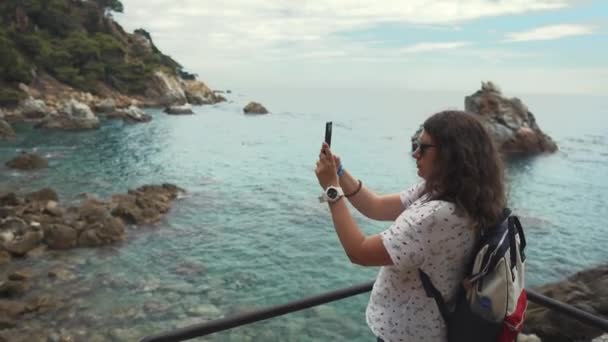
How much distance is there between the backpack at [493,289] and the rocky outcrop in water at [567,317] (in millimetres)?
4510

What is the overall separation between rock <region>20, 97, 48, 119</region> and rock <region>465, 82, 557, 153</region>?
41031 millimetres

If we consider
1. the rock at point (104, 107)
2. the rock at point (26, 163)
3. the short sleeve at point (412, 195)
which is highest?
the rock at point (104, 107)

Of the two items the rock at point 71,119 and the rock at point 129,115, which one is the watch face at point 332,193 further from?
the rock at point 129,115

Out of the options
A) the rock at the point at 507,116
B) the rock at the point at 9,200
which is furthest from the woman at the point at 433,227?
the rock at the point at 507,116

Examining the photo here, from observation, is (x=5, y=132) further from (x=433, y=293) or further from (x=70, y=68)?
(x=433, y=293)

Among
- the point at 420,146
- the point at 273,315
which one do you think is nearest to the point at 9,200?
the point at 273,315

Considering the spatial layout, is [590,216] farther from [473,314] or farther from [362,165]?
[473,314]

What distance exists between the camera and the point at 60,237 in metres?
13.3

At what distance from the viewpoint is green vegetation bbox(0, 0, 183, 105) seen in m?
56.0

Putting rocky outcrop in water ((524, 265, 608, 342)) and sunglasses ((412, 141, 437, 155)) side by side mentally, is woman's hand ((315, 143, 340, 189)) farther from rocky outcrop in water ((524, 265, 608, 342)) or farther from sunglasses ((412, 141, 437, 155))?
rocky outcrop in water ((524, 265, 608, 342))

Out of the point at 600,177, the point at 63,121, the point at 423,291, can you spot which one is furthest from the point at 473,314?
the point at 63,121

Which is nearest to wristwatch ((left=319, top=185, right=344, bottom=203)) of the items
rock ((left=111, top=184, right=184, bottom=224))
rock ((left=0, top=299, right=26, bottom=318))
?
rock ((left=0, top=299, right=26, bottom=318))

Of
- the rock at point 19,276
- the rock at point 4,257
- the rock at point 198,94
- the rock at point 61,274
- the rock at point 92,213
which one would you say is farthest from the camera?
the rock at point 198,94

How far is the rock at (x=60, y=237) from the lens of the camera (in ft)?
43.5
